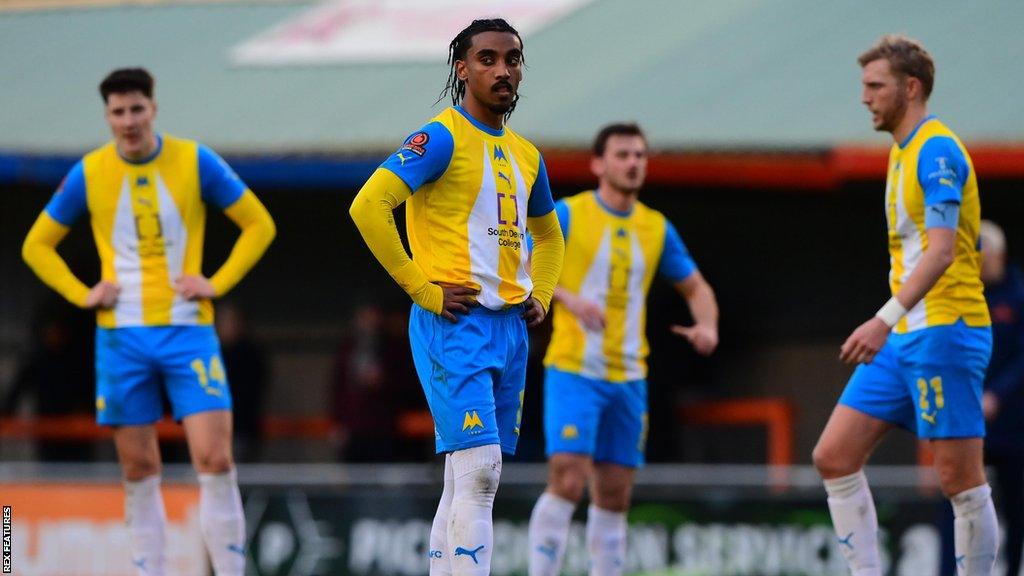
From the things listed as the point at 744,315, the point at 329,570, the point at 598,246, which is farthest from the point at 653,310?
the point at 598,246

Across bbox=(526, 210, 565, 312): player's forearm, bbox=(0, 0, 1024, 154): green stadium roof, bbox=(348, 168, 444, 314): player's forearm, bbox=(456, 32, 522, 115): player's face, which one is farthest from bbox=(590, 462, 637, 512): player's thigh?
bbox=(0, 0, 1024, 154): green stadium roof

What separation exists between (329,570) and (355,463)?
2.34m

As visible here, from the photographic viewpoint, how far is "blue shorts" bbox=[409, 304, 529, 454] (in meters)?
6.61

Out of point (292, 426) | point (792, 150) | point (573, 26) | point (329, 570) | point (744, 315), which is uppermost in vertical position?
point (573, 26)

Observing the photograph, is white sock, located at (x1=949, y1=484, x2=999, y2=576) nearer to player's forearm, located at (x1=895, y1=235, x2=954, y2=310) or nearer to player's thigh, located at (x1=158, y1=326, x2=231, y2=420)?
player's forearm, located at (x1=895, y1=235, x2=954, y2=310)

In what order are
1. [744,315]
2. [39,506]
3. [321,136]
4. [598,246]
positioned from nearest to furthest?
[598,246], [39,506], [321,136], [744,315]

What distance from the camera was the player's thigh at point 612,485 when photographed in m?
9.09

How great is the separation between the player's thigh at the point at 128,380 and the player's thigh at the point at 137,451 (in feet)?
0.15

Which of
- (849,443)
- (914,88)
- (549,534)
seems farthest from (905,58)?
(549,534)

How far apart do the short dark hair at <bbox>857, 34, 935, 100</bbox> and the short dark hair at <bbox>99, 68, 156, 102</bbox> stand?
366 cm

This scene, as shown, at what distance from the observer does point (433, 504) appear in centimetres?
1209

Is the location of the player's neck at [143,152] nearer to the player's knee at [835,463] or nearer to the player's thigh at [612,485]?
the player's thigh at [612,485]

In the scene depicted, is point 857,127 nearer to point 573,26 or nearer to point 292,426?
point 573,26

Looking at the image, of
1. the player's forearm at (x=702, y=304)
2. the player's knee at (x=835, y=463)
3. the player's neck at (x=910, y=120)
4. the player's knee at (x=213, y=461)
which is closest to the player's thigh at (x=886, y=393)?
the player's knee at (x=835, y=463)
